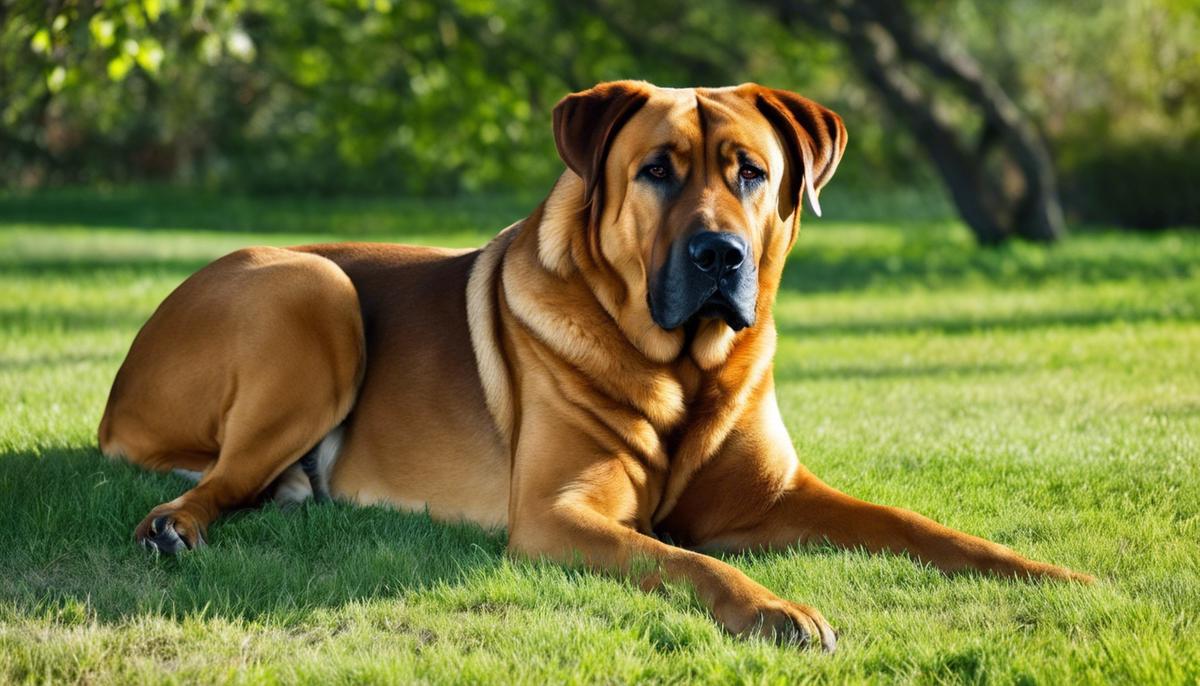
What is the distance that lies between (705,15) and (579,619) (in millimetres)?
19729

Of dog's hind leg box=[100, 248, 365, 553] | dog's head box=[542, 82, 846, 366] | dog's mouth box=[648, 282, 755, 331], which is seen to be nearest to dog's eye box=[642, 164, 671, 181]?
dog's head box=[542, 82, 846, 366]

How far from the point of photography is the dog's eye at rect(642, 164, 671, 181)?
4.24 meters

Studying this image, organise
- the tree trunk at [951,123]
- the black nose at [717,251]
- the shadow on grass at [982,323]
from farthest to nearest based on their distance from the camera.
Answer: the tree trunk at [951,123] → the shadow on grass at [982,323] → the black nose at [717,251]

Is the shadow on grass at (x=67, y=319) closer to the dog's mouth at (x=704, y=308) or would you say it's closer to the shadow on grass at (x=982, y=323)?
the shadow on grass at (x=982, y=323)

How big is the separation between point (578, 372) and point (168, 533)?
1.38 m

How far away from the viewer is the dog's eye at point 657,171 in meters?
4.24

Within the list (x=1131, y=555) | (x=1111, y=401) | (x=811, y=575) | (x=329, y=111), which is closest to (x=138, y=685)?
(x=811, y=575)

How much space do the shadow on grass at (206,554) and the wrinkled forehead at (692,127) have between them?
54.4 inches

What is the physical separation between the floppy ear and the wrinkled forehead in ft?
0.22

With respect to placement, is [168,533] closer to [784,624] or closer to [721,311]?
[721,311]

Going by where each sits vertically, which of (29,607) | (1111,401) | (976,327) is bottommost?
(976,327)

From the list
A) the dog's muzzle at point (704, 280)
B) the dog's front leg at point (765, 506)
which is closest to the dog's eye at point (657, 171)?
the dog's muzzle at point (704, 280)

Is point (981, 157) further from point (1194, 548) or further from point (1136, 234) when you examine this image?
point (1194, 548)

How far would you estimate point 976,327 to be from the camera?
34.8 ft
